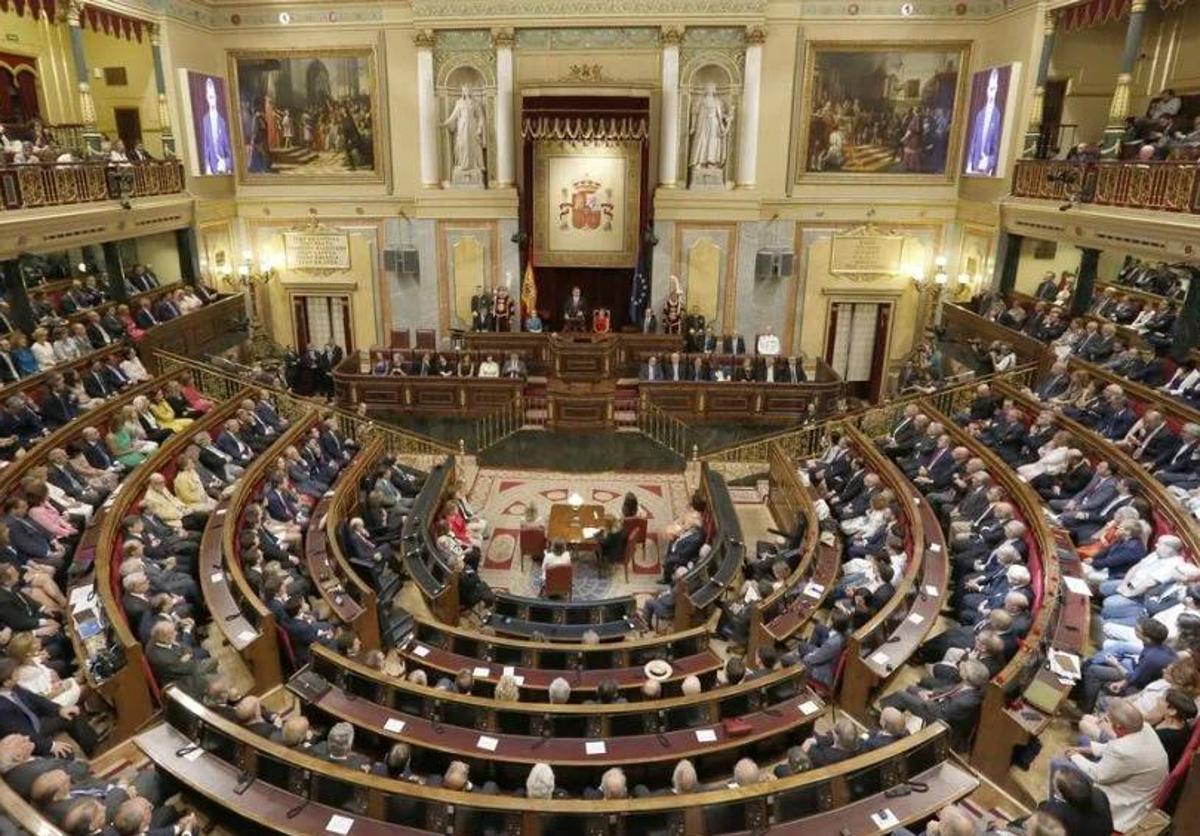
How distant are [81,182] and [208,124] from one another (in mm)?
4137

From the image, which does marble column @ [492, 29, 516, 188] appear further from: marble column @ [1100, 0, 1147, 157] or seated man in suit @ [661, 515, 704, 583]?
marble column @ [1100, 0, 1147, 157]

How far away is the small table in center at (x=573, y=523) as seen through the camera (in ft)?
32.4

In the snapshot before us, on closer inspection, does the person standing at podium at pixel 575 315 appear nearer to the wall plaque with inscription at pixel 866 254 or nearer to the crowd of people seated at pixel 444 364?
the crowd of people seated at pixel 444 364

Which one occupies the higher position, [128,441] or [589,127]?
[589,127]

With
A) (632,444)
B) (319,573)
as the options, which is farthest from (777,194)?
(319,573)

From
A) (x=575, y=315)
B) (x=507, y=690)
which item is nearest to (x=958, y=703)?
(x=507, y=690)

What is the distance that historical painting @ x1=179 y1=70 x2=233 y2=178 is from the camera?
15610mm

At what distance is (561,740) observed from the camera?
596 centimetres

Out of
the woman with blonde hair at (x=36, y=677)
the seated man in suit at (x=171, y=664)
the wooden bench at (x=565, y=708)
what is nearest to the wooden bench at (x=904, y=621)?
the wooden bench at (x=565, y=708)

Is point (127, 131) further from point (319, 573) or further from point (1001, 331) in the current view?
point (1001, 331)

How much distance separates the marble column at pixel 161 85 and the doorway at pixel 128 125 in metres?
1.56

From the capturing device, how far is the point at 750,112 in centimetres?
1572

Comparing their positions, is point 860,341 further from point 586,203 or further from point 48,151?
point 48,151

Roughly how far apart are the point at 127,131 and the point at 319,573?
44.8 ft
